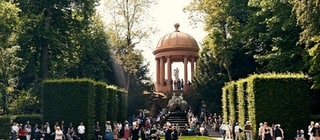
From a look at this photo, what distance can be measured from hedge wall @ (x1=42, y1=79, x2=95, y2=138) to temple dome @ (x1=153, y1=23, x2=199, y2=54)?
3665 centimetres

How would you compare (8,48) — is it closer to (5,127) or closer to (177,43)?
(5,127)

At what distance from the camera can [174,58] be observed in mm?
70875

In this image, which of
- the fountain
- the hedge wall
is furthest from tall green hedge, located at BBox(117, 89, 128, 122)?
the hedge wall

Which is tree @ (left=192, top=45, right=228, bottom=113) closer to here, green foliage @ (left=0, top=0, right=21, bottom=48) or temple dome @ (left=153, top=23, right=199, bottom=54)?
temple dome @ (left=153, top=23, right=199, bottom=54)

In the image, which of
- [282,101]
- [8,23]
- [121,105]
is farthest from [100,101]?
[282,101]

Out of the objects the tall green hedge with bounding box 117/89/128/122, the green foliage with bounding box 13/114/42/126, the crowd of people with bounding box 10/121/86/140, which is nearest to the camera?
the crowd of people with bounding box 10/121/86/140

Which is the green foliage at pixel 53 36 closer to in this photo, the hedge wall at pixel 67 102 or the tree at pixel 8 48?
the tree at pixel 8 48

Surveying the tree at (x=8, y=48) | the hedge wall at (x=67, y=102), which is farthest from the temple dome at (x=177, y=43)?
the hedge wall at (x=67, y=102)

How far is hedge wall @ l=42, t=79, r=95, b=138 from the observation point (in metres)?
31.6

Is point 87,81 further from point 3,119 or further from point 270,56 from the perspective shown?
point 270,56

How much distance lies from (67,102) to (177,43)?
38.0m

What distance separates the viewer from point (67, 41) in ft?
141

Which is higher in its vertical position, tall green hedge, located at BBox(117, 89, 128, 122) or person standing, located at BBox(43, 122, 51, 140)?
tall green hedge, located at BBox(117, 89, 128, 122)

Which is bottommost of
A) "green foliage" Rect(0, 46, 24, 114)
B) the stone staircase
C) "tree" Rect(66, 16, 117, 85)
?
the stone staircase
